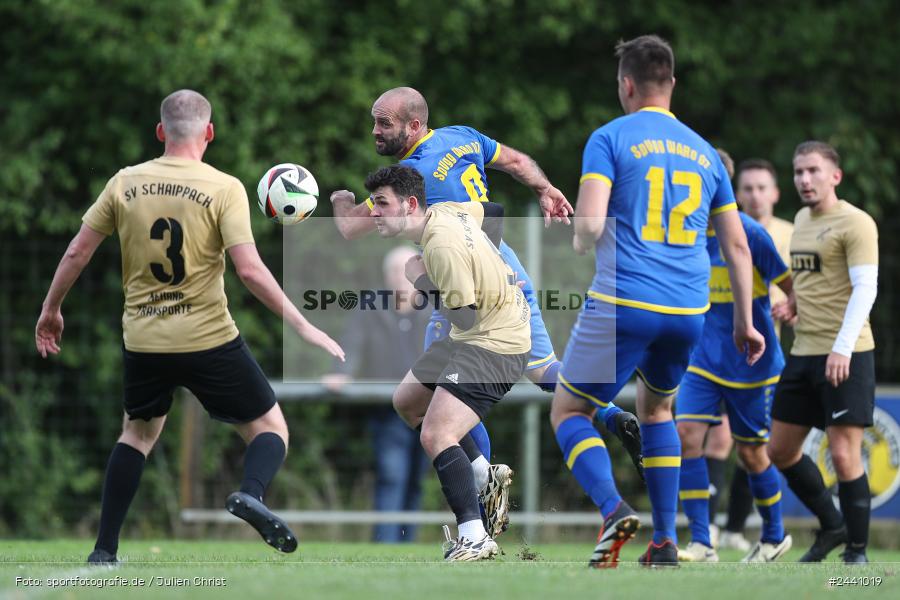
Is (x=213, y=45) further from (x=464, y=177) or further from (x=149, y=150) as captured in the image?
(x=464, y=177)

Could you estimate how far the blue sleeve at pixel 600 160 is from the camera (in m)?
5.64

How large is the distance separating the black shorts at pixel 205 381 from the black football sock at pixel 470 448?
1437 millimetres

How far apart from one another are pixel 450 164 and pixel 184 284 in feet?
6.17

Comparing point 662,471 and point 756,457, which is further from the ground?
point 662,471

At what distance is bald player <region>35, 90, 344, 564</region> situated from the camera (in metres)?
5.95

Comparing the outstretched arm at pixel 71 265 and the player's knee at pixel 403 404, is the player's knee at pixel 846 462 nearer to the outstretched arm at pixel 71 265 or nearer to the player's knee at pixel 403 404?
the player's knee at pixel 403 404

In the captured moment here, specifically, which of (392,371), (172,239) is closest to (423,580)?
(172,239)

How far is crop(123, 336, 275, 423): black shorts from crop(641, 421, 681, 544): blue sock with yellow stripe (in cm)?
183

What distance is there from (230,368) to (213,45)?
651 centimetres

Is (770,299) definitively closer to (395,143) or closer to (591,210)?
(395,143)

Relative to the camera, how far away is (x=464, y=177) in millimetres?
7254

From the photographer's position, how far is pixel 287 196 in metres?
7.02

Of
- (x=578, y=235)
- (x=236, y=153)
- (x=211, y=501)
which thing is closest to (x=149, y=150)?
(x=236, y=153)

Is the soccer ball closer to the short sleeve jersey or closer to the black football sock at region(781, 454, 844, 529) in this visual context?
the short sleeve jersey
